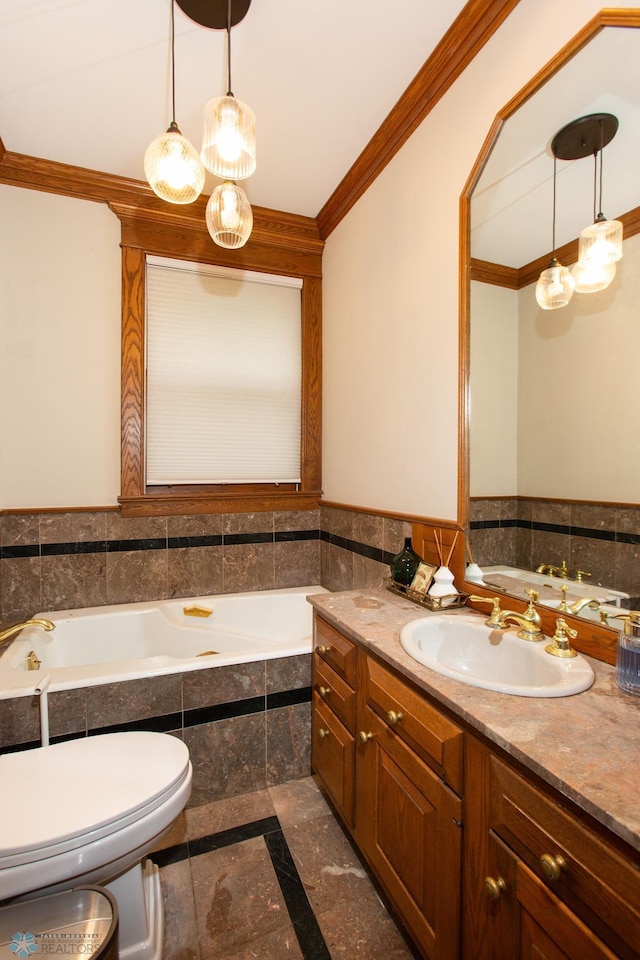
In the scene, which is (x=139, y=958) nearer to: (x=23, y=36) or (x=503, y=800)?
(x=503, y=800)

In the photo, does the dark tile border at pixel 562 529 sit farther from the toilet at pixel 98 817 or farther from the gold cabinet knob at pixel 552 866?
the toilet at pixel 98 817

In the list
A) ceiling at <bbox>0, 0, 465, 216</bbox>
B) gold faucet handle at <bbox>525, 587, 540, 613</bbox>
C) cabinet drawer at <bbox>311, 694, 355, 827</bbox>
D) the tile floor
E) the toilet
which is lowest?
the tile floor

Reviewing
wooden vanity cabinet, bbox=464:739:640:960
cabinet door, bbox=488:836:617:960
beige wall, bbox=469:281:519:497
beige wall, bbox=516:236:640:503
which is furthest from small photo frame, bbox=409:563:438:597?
cabinet door, bbox=488:836:617:960

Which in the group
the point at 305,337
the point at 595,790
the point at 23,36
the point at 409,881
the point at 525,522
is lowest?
the point at 409,881

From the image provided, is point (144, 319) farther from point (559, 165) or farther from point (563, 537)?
point (563, 537)

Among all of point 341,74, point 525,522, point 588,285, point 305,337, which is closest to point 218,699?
point 525,522

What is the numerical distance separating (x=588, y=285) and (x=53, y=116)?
2344 mm

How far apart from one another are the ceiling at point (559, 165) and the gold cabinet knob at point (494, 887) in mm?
1512

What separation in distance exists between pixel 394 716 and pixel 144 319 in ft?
7.81

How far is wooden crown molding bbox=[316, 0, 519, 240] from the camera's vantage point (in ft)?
4.79

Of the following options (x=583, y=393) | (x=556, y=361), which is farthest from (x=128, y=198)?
(x=583, y=393)

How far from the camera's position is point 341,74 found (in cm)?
174

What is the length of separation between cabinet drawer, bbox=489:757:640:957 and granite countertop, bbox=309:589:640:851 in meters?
0.05

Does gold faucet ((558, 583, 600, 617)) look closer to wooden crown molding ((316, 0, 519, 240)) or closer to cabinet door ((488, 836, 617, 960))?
cabinet door ((488, 836, 617, 960))
